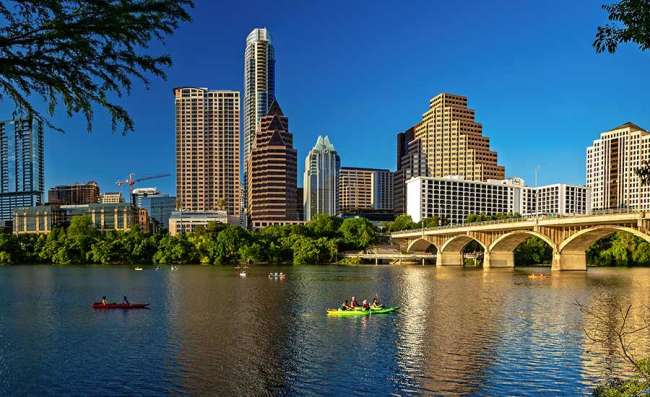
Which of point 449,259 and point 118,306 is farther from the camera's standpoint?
point 449,259

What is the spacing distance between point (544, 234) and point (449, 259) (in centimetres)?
4559

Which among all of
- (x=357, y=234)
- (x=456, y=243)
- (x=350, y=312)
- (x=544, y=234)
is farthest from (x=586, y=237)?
(x=357, y=234)

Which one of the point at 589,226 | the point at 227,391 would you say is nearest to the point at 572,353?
the point at 227,391

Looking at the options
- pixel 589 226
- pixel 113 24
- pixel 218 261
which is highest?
pixel 113 24

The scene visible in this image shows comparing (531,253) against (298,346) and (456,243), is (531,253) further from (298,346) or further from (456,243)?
(298,346)

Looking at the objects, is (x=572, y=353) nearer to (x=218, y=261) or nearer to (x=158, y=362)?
(x=158, y=362)

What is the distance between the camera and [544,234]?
385ft

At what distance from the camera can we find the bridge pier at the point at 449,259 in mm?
158750

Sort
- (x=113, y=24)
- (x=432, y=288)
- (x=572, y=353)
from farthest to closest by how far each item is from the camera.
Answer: (x=432, y=288)
(x=572, y=353)
(x=113, y=24)

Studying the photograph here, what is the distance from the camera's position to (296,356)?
128 ft

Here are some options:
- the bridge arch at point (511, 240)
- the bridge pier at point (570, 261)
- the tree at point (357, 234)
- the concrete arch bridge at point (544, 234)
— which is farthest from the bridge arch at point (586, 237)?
the tree at point (357, 234)

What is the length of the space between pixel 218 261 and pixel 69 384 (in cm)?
13339

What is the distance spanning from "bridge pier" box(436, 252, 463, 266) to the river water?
8018cm

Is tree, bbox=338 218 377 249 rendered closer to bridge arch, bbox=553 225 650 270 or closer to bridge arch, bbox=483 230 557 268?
bridge arch, bbox=483 230 557 268
